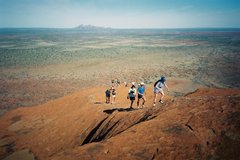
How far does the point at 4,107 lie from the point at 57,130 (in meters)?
9.24

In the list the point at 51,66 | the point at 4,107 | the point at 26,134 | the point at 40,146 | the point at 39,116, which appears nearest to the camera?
the point at 40,146

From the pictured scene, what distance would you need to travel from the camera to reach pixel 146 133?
611cm

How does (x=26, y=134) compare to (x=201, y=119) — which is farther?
(x=26, y=134)

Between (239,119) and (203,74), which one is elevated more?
(239,119)

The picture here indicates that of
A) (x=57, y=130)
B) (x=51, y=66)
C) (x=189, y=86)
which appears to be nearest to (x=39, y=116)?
(x=57, y=130)

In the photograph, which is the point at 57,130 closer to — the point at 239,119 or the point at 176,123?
the point at 176,123

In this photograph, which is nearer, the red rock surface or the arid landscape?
the red rock surface

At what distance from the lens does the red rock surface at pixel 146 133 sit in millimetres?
5137

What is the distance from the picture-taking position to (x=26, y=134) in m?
12.2

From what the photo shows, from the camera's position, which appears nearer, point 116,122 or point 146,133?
point 146,133

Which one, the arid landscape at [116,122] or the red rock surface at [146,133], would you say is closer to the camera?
the red rock surface at [146,133]

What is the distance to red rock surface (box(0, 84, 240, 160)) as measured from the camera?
5.14 metres

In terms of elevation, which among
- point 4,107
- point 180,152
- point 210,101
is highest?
point 210,101

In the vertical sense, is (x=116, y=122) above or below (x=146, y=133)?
below
